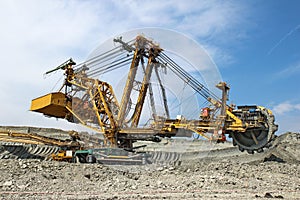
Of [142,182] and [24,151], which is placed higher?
[24,151]

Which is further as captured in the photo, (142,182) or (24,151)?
(24,151)

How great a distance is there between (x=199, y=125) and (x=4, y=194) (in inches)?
412

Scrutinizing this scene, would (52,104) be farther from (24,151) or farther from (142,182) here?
(142,182)

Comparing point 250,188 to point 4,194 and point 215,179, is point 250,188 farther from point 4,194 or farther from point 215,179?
point 4,194

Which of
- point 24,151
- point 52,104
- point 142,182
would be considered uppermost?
point 52,104

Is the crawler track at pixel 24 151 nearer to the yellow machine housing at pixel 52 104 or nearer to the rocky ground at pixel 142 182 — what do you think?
the yellow machine housing at pixel 52 104

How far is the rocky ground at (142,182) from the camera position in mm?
10578

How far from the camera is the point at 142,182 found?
13102 mm

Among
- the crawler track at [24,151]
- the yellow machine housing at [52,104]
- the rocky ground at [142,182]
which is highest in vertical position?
the yellow machine housing at [52,104]

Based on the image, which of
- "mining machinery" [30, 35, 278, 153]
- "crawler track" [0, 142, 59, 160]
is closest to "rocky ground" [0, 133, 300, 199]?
"mining machinery" [30, 35, 278, 153]

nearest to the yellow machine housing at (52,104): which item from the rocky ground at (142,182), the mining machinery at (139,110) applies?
the mining machinery at (139,110)

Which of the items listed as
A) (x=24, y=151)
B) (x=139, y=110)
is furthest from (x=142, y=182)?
(x=24, y=151)

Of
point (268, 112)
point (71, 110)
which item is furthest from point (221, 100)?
point (71, 110)

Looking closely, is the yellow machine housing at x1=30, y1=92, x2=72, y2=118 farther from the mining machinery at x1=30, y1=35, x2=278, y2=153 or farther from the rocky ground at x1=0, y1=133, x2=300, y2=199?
the rocky ground at x1=0, y1=133, x2=300, y2=199
